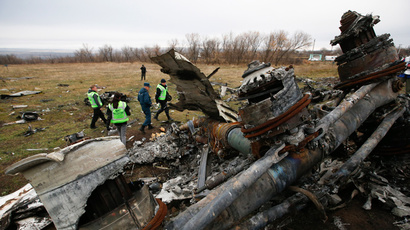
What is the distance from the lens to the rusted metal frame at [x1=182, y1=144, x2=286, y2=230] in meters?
1.26

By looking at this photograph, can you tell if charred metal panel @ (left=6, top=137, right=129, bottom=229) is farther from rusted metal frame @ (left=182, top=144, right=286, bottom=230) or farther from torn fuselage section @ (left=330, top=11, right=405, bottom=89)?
torn fuselage section @ (left=330, top=11, right=405, bottom=89)

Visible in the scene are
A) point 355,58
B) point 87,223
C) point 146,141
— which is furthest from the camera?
point 146,141

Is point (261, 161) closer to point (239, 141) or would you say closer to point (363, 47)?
point (239, 141)

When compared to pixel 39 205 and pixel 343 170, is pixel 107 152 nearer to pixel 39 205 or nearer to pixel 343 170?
pixel 343 170

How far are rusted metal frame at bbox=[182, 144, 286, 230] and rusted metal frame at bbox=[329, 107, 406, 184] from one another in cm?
114

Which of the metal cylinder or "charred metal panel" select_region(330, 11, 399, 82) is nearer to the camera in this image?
"charred metal panel" select_region(330, 11, 399, 82)

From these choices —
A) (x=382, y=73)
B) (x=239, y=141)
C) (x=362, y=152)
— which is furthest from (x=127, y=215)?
(x=382, y=73)

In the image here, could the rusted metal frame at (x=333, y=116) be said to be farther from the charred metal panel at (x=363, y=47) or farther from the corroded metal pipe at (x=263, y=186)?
the charred metal panel at (x=363, y=47)

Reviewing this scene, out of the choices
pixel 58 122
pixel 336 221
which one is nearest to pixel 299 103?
pixel 336 221

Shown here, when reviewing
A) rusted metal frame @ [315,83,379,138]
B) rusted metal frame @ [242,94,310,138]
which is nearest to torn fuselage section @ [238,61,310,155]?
rusted metal frame @ [242,94,310,138]

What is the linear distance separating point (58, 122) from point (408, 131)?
1126 centimetres

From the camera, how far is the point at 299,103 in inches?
70.2

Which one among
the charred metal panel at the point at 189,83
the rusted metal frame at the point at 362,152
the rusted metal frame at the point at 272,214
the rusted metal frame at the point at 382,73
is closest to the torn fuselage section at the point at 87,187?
the rusted metal frame at the point at 272,214

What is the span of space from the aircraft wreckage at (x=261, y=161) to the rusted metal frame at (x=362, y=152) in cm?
1
